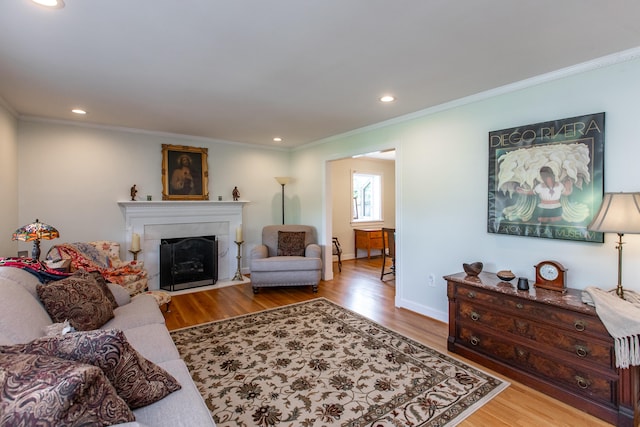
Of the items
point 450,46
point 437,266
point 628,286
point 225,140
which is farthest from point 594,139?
point 225,140

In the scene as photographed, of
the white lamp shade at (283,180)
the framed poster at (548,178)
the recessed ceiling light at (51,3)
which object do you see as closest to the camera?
the recessed ceiling light at (51,3)

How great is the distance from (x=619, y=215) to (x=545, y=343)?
0.97 metres

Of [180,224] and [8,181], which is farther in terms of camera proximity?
[180,224]

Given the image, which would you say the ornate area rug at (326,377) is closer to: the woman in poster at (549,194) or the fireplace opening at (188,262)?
the woman in poster at (549,194)

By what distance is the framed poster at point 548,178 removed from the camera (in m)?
2.30

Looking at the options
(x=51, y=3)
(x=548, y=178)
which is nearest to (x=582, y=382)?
(x=548, y=178)

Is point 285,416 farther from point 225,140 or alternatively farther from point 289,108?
point 225,140

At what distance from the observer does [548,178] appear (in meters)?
2.53

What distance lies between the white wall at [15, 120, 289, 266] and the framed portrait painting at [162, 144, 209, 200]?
93 mm

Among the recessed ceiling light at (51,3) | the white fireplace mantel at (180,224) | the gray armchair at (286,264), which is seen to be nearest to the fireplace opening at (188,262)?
the white fireplace mantel at (180,224)

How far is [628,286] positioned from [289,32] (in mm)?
2909

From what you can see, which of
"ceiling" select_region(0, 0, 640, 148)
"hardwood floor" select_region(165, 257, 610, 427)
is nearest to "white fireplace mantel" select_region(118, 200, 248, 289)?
"hardwood floor" select_region(165, 257, 610, 427)

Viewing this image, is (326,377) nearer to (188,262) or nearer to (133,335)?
(133,335)

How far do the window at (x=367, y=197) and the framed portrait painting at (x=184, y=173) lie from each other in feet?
11.7
